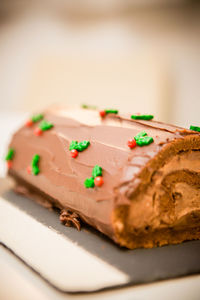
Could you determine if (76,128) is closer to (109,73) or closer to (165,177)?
(165,177)

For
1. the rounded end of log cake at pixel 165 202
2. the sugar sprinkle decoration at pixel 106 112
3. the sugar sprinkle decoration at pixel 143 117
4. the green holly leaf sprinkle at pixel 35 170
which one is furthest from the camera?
the green holly leaf sprinkle at pixel 35 170

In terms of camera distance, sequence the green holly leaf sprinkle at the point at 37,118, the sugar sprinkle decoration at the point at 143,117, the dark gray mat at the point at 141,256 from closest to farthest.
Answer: the dark gray mat at the point at 141,256, the sugar sprinkle decoration at the point at 143,117, the green holly leaf sprinkle at the point at 37,118

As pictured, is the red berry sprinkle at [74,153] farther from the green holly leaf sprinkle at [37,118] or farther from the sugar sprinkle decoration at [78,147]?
the green holly leaf sprinkle at [37,118]

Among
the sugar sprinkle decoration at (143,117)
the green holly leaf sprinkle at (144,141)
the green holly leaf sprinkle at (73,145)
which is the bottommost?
the green holly leaf sprinkle at (73,145)

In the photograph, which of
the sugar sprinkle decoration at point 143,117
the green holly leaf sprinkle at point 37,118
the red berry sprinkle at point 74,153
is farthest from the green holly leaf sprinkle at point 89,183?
the green holly leaf sprinkle at point 37,118

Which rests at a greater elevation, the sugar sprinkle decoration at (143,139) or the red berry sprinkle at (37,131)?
the sugar sprinkle decoration at (143,139)

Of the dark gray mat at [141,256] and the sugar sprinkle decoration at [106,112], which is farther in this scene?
the sugar sprinkle decoration at [106,112]
